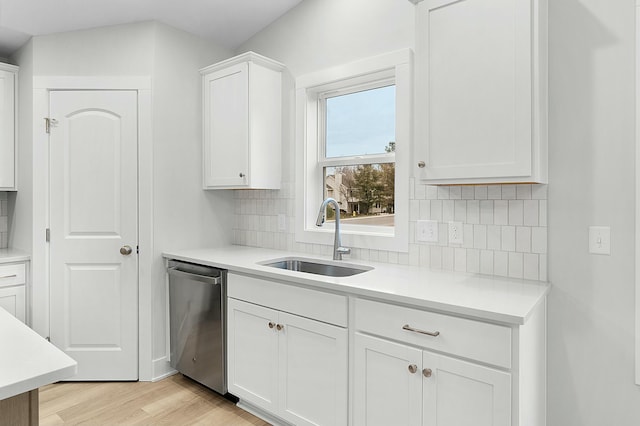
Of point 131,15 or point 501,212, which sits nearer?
point 501,212

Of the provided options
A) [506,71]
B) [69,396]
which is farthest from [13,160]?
[506,71]

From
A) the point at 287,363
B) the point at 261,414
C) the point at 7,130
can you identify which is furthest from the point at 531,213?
the point at 7,130

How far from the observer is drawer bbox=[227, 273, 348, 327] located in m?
1.95

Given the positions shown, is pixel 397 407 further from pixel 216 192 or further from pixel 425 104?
pixel 216 192

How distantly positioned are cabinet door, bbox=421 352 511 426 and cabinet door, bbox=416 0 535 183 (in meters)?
0.81

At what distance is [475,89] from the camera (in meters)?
1.81

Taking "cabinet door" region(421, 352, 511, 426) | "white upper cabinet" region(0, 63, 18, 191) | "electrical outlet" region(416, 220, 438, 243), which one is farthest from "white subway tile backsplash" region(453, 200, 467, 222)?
"white upper cabinet" region(0, 63, 18, 191)

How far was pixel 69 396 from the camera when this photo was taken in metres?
2.67

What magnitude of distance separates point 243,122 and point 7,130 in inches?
71.1

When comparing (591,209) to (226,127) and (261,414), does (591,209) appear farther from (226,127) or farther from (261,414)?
(226,127)

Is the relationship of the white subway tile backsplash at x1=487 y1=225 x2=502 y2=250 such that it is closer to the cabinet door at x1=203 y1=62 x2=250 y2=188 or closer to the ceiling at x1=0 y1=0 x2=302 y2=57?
the cabinet door at x1=203 y1=62 x2=250 y2=188

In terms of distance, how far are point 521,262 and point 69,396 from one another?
2.86 m

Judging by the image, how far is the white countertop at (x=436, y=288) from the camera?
1.51 metres

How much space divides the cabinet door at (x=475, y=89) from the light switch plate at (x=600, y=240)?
0.43 metres
